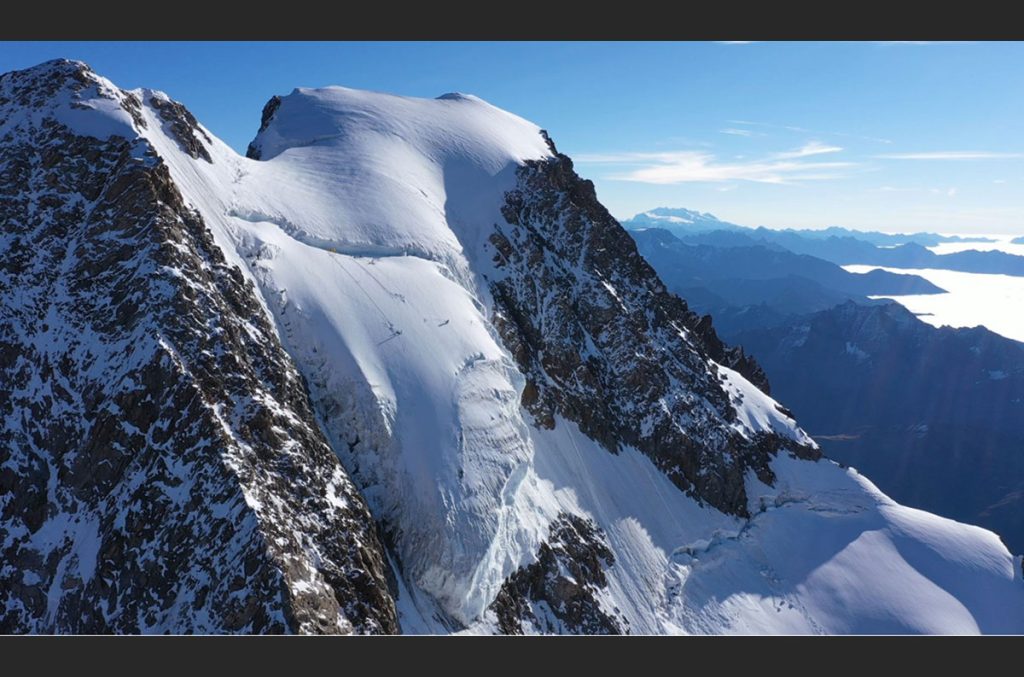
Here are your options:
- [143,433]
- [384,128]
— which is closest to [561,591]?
[143,433]

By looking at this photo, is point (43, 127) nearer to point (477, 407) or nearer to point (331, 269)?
point (331, 269)

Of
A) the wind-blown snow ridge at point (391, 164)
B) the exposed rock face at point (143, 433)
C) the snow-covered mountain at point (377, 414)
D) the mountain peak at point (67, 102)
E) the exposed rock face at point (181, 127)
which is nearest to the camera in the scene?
the exposed rock face at point (143, 433)

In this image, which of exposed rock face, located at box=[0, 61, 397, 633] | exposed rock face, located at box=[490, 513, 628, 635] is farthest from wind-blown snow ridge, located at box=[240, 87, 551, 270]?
exposed rock face, located at box=[490, 513, 628, 635]

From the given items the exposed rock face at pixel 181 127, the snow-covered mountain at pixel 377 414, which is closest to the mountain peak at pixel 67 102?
the snow-covered mountain at pixel 377 414

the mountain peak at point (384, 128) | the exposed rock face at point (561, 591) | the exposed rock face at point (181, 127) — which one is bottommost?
the exposed rock face at point (561, 591)

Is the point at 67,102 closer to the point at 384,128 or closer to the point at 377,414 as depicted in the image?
the point at 377,414

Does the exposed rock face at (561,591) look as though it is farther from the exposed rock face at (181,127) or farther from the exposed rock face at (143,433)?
the exposed rock face at (181,127)
